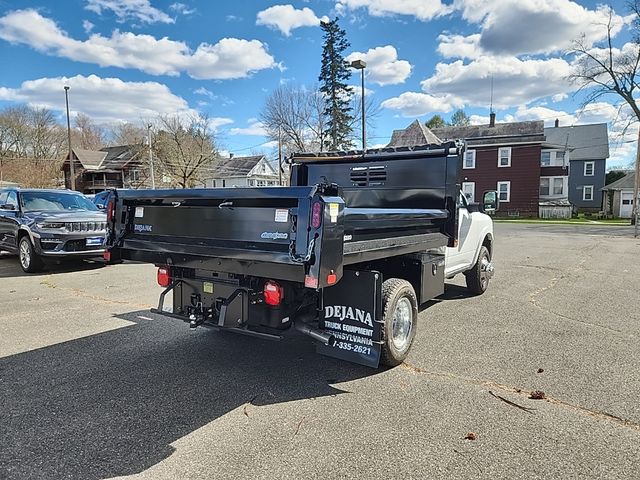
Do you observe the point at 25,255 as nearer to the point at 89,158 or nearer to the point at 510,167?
the point at 510,167

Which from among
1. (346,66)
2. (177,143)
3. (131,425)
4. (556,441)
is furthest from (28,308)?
(177,143)

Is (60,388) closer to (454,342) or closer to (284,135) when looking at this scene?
(454,342)

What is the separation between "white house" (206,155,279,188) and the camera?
61.9 meters

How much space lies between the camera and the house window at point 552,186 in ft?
134

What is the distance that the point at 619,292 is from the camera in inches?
309

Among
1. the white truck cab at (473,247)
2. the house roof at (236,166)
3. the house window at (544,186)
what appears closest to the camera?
the white truck cab at (473,247)

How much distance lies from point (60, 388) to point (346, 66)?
39.2 metres

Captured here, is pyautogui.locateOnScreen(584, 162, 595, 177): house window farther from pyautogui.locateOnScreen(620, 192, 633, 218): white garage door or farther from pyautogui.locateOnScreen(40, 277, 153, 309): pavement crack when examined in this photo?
pyautogui.locateOnScreen(40, 277, 153, 309): pavement crack

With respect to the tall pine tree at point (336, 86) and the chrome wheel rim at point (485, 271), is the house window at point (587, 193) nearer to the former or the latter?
the tall pine tree at point (336, 86)

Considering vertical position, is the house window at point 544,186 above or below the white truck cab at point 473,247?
above

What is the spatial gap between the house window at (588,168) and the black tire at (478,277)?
50.1 metres

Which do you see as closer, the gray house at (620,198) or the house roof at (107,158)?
the gray house at (620,198)

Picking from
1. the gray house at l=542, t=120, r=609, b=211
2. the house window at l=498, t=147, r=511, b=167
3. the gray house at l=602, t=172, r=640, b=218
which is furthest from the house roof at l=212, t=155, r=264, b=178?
the gray house at l=602, t=172, r=640, b=218

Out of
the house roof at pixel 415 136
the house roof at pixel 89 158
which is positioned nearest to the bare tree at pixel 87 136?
the house roof at pixel 89 158
